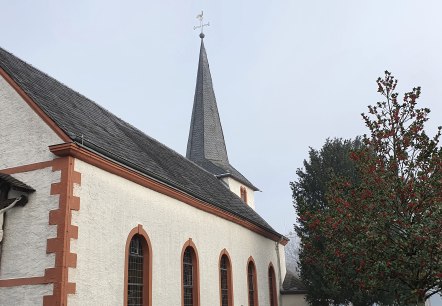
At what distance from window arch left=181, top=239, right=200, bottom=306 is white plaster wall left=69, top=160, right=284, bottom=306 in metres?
0.28

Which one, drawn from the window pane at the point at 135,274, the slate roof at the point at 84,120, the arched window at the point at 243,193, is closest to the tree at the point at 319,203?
the slate roof at the point at 84,120

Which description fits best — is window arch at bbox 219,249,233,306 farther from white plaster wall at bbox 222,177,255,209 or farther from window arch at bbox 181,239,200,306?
white plaster wall at bbox 222,177,255,209

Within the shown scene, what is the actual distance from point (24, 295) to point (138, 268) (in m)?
3.19

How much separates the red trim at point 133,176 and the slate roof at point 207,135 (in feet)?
37.5

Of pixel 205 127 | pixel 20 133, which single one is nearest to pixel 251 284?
pixel 20 133

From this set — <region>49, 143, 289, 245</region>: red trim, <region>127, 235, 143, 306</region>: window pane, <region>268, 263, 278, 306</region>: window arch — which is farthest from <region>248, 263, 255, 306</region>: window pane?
<region>127, 235, 143, 306</region>: window pane

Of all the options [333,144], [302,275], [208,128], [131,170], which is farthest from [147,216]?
[208,128]

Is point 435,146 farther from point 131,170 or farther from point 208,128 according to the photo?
point 208,128

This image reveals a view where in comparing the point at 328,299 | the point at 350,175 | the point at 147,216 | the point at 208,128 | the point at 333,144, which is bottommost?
the point at 328,299

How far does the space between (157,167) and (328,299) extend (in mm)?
10006

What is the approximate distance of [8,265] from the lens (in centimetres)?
1001

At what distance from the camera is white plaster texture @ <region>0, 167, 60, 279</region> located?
385 inches

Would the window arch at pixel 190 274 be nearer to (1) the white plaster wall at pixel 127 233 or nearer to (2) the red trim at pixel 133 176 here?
(1) the white plaster wall at pixel 127 233

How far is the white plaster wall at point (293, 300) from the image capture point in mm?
22156
